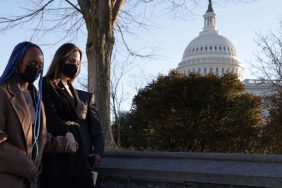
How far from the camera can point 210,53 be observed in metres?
92.2

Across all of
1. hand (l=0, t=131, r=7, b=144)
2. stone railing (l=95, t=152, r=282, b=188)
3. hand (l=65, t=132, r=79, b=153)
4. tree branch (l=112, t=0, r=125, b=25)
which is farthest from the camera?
tree branch (l=112, t=0, r=125, b=25)

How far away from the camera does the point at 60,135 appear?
360 cm

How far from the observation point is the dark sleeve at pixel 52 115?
3.62m

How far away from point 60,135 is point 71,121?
0.22 metres

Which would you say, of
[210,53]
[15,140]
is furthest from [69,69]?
[210,53]

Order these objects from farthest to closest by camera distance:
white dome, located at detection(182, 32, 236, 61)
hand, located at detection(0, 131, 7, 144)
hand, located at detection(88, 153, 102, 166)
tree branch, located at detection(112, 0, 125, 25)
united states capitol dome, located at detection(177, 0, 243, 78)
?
white dome, located at detection(182, 32, 236, 61) → united states capitol dome, located at detection(177, 0, 243, 78) → tree branch, located at detection(112, 0, 125, 25) → hand, located at detection(88, 153, 102, 166) → hand, located at detection(0, 131, 7, 144)

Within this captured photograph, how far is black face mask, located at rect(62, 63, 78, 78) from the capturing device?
384 cm

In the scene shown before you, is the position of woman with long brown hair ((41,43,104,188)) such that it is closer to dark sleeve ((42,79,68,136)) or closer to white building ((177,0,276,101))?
dark sleeve ((42,79,68,136))

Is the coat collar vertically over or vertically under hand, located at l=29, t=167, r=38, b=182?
over

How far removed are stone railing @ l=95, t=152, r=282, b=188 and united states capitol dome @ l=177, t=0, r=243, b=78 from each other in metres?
80.1

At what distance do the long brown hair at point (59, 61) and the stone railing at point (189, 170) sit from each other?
143cm

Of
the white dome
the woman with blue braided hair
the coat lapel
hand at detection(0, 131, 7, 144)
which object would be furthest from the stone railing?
the white dome

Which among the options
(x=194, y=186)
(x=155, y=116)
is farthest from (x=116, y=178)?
(x=155, y=116)

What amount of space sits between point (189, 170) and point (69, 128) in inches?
50.7
